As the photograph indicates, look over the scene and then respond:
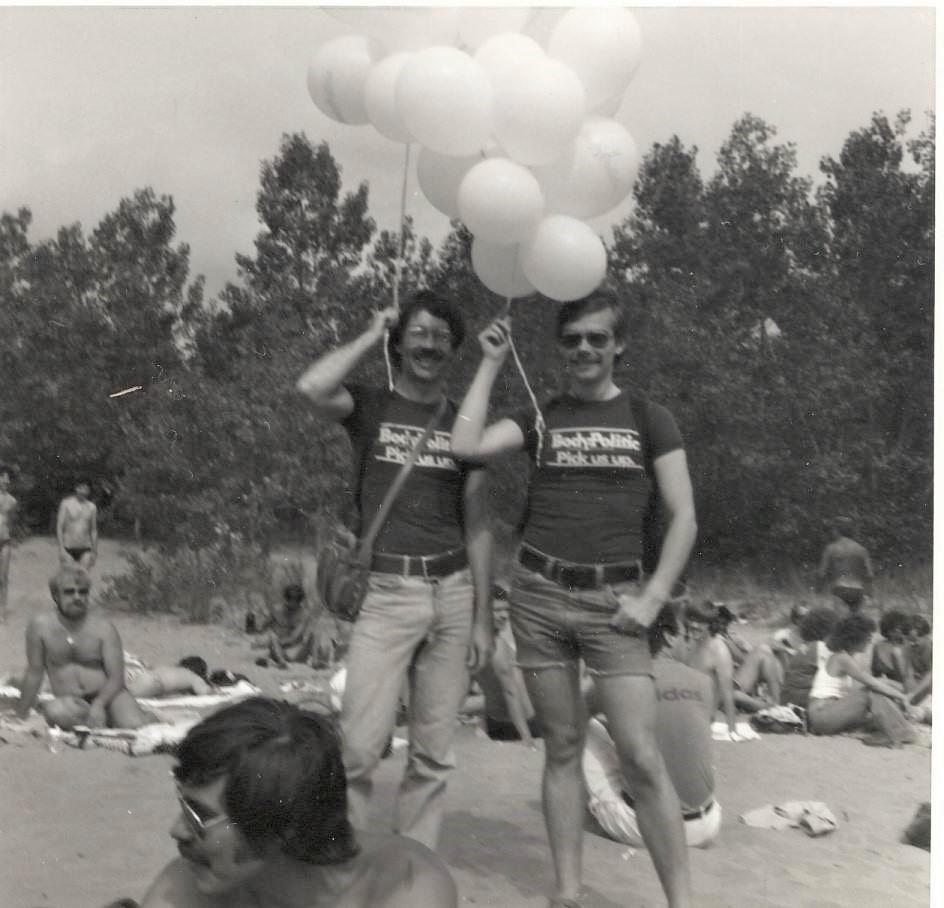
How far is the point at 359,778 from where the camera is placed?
8.99 ft

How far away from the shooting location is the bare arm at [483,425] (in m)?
2.75

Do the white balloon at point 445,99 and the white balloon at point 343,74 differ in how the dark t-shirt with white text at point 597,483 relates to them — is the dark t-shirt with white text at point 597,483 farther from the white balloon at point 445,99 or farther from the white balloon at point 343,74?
the white balloon at point 343,74

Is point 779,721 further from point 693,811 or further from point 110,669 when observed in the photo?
point 110,669

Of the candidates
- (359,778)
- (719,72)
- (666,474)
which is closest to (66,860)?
(359,778)

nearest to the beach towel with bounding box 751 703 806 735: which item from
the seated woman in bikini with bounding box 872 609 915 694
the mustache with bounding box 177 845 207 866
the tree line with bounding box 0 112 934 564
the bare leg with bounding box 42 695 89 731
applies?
the seated woman in bikini with bounding box 872 609 915 694

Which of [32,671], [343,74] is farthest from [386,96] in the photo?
[32,671]

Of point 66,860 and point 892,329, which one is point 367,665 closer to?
point 66,860

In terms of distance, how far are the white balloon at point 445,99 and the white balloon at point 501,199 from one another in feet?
0.32

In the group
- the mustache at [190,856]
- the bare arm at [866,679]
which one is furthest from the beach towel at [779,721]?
the mustache at [190,856]

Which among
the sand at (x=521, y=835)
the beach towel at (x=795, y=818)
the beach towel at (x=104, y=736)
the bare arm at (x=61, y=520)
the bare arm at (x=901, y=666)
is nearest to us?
the sand at (x=521, y=835)

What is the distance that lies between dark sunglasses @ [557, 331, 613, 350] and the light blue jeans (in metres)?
0.63

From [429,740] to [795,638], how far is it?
5.19m

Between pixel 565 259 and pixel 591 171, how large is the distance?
0.26 m

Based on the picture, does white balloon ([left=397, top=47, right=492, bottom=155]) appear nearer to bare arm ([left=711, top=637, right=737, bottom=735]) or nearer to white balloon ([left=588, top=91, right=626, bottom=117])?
white balloon ([left=588, top=91, right=626, bottom=117])
